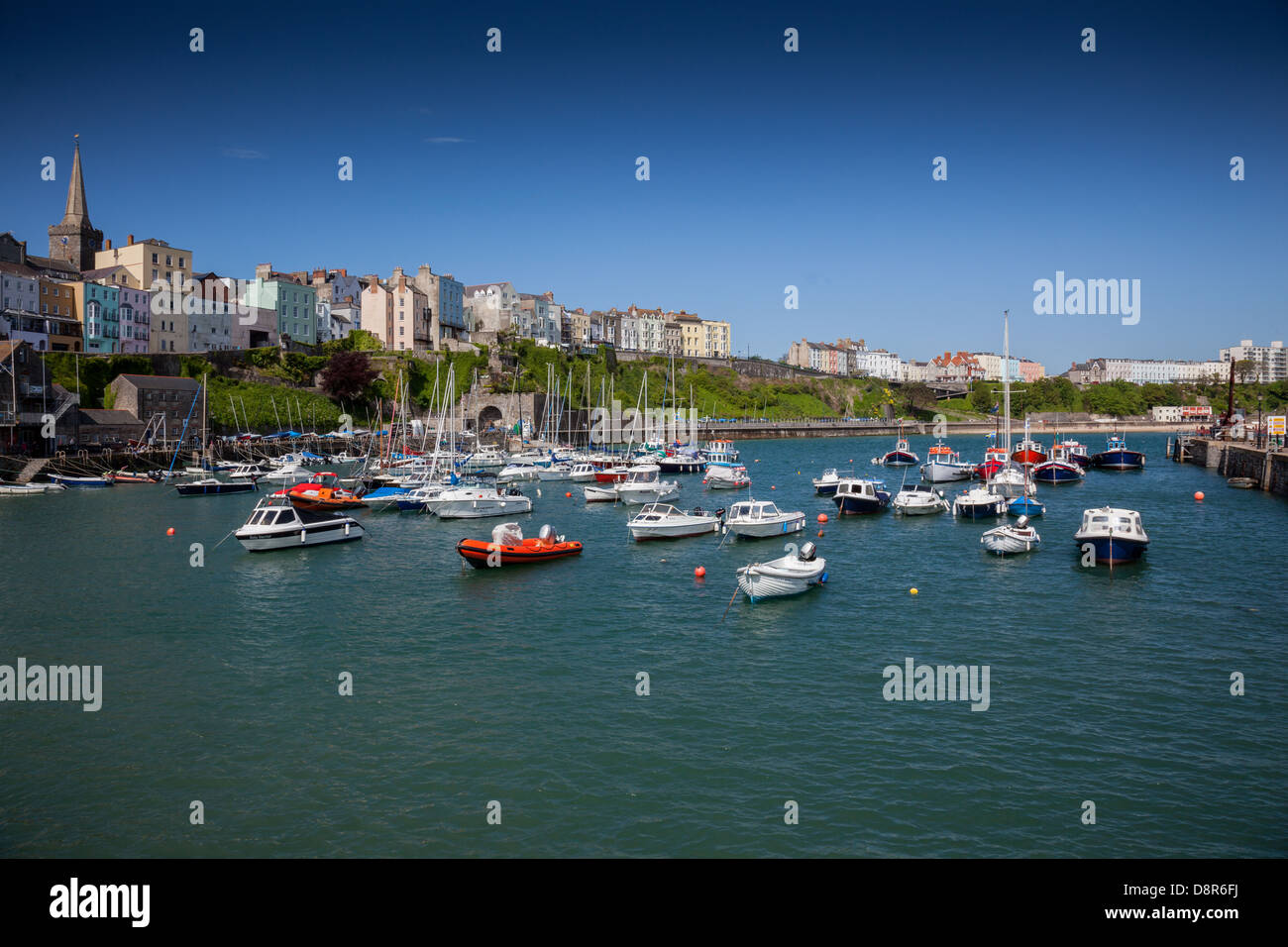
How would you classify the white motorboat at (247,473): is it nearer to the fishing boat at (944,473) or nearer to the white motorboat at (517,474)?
the white motorboat at (517,474)

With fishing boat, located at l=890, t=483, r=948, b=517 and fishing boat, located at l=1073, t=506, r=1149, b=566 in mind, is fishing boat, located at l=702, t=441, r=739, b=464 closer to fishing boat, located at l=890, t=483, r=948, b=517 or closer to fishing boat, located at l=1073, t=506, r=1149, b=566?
fishing boat, located at l=890, t=483, r=948, b=517

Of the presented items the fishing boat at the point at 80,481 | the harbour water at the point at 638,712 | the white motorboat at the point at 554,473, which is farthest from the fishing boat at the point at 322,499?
the fishing boat at the point at 80,481

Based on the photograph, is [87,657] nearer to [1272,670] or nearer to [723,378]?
[1272,670]

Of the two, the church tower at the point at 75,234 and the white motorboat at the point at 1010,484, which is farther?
the church tower at the point at 75,234

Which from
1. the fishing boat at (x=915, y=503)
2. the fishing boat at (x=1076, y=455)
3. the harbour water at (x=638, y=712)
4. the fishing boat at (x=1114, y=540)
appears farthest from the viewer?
the fishing boat at (x=1076, y=455)

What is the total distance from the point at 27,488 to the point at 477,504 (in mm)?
31550

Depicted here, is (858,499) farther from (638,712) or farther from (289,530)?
(638,712)

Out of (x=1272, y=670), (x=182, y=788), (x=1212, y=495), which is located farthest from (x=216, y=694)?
(x=1212, y=495)

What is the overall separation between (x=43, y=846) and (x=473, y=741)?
21.2 ft

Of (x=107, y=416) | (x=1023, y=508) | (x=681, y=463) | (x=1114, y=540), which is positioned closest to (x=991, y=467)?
(x=1023, y=508)

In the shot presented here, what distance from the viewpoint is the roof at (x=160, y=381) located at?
7356 centimetres

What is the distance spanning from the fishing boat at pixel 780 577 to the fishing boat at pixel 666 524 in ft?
31.7

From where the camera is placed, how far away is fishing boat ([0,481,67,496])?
5175cm

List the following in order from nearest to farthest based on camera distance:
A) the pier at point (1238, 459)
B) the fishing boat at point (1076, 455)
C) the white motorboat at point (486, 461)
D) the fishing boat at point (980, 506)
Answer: the fishing boat at point (980, 506) < the pier at point (1238, 459) < the white motorboat at point (486, 461) < the fishing boat at point (1076, 455)
